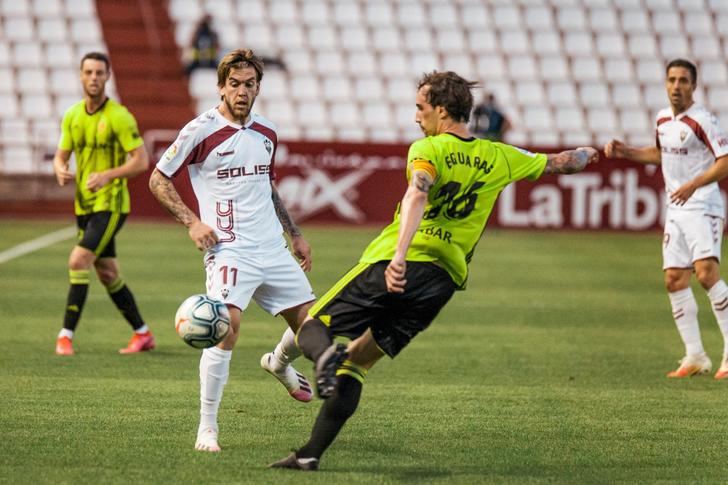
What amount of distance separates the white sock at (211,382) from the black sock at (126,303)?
3.82 m

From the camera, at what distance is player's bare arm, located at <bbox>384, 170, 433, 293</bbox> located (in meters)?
5.70

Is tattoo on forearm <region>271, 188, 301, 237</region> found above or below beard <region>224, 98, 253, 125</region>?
below

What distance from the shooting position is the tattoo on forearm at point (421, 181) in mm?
5766

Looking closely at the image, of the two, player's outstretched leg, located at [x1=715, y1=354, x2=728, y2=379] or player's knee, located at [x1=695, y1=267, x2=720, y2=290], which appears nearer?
player's outstretched leg, located at [x1=715, y1=354, x2=728, y2=379]

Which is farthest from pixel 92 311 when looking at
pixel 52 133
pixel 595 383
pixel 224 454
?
pixel 52 133

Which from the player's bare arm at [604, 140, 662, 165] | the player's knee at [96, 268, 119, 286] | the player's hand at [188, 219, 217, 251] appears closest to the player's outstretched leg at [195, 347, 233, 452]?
the player's hand at [188, 219, 217, 251]

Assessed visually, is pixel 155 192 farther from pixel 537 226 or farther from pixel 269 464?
pixel 537 226

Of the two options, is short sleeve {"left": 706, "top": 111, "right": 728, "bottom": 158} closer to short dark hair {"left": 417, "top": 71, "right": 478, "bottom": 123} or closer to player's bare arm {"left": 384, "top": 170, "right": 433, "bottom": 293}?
short dark hair {"left": 417, "top": 71, "right": 478, "bottom": 123}

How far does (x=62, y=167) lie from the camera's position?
991 centimetres

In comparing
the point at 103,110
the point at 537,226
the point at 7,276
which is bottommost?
the point at 537,226

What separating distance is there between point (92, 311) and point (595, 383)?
18.7 feet

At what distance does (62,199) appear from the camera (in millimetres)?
23312

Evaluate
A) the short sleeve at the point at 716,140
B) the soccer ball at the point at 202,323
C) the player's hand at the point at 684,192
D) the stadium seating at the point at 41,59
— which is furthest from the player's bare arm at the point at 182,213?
the stadium seating at the point at 41,59

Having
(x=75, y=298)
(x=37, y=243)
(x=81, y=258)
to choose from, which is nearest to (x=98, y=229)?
(x=81, y=258)
